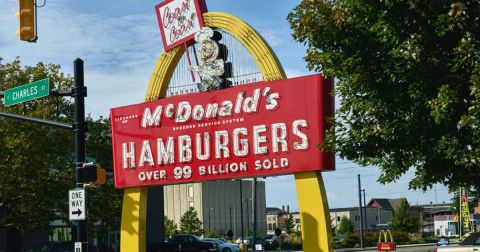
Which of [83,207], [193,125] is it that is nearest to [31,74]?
[193,125]

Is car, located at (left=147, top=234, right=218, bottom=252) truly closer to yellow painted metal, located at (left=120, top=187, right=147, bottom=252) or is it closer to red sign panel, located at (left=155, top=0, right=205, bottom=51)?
yellow painted metal, located at (left=120, top=187, right=147, bottom=252)

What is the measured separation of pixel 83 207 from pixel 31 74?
21483mm

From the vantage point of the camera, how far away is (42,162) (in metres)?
33.3

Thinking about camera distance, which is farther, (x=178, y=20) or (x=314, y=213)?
(x=178, y=20)

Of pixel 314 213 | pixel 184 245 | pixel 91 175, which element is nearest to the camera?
pixel 91 175

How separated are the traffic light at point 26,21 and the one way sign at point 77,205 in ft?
13.7

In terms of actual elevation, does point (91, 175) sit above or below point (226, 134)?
below

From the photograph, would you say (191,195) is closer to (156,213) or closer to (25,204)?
(156,213)

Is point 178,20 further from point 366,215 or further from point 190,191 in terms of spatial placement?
point 366,215

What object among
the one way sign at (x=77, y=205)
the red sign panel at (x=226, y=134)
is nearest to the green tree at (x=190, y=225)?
the red sign panel at (x=226, y=134)

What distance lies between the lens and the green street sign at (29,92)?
16.3 m

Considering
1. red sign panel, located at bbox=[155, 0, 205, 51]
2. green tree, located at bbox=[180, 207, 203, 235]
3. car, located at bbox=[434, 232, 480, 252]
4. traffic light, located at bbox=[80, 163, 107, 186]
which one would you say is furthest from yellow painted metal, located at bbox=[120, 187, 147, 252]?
green tree, located at bbox=[180, 207, 203, 235]

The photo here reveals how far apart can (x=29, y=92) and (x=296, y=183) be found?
7.60 m

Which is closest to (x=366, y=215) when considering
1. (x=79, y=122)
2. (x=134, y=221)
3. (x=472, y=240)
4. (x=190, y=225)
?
(x=190, y=225)
